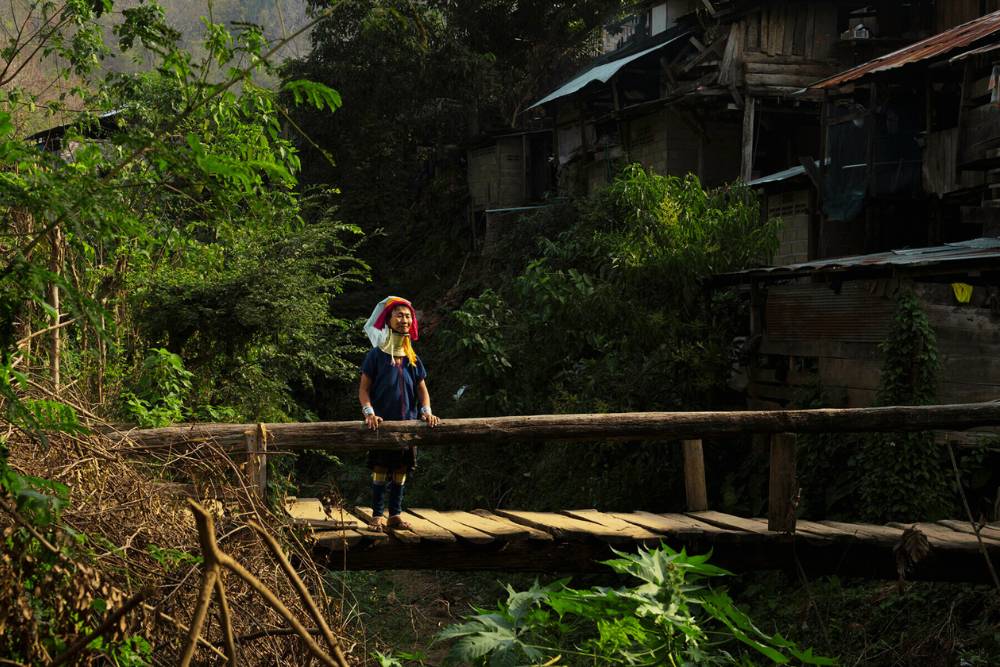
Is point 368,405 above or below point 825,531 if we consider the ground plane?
above

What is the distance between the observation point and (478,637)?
258 cm

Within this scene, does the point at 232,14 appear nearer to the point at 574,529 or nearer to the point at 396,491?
the point at 396,491

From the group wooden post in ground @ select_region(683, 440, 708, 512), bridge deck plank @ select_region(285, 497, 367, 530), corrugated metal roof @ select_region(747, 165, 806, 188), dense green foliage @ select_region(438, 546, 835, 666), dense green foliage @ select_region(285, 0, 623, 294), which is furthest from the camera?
dense green foliage @ select_region(285, 0, 623, 294)

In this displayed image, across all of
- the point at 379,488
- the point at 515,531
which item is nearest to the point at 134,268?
the point at 379,488

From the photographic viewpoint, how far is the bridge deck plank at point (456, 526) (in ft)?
17.0

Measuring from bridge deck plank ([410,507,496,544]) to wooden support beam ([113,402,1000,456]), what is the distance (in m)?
0.49

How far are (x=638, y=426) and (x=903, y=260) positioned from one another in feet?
15.1

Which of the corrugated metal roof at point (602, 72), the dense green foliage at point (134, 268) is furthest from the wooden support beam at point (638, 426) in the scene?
the corrugated metal roof at point (602, 72)

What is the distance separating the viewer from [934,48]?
36.6 ft

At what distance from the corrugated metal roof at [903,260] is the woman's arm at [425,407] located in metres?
4.80

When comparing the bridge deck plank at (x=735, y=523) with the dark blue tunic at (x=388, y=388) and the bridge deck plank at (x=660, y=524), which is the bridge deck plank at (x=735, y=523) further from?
the dark blue tunic at (x=388, y=388)

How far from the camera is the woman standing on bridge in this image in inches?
216

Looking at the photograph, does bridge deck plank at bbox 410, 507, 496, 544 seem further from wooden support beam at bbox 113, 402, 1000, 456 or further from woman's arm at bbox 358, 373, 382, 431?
woman's arm at bbox 358, 373, 382, 431

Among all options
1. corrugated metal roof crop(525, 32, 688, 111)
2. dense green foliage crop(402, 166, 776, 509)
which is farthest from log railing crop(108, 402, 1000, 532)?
corrugated metal roof crop(525, 32, 688, 111)
